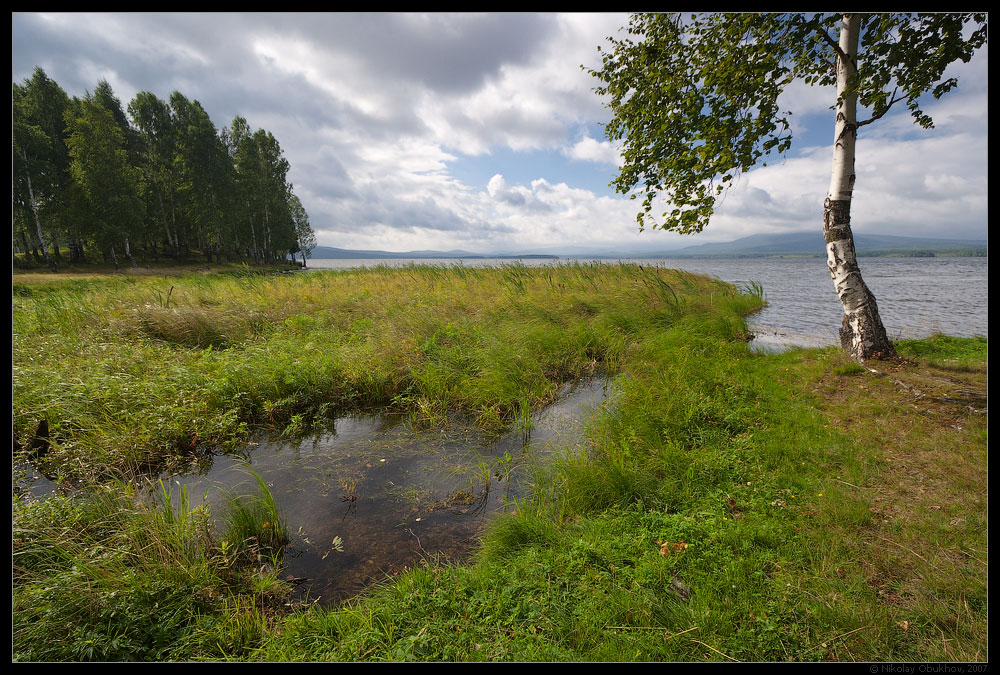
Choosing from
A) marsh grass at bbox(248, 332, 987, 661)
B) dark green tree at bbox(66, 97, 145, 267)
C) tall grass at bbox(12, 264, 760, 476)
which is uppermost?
dark green tree at bbox(66, 97, 145, 267)

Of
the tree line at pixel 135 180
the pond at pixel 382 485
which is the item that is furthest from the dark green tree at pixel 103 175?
the pond at pixel 382 485

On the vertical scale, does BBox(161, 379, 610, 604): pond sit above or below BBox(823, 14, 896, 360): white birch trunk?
below

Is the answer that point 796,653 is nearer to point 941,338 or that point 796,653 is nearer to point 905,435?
point 905,435

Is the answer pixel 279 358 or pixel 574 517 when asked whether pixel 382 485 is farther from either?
pixel 279 358

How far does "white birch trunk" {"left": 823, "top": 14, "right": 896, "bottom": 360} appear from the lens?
546 cm

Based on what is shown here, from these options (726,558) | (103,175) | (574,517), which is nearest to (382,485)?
(574,517)

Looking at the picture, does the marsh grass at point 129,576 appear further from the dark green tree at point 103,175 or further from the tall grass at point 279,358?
the dark green tree at point 103,175

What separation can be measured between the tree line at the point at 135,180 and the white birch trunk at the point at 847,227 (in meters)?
39.8

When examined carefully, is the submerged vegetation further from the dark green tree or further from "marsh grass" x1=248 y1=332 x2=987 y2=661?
the dark green tree

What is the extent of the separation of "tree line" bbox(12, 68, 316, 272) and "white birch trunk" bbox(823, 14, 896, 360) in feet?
130

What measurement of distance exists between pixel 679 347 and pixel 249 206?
145 feet

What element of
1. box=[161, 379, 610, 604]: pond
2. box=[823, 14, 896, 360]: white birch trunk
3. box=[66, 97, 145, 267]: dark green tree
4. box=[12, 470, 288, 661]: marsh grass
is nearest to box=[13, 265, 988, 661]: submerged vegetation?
box=[12, 470, 288, 661]: marsh grass

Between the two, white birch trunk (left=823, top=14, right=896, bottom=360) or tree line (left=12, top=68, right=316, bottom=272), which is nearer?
white birch trunk (left=823, top=14, right=896, bottom=360)

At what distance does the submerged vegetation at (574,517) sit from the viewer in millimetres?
2002
